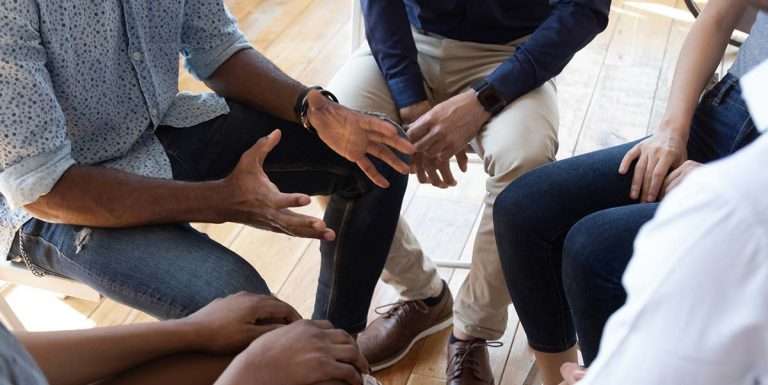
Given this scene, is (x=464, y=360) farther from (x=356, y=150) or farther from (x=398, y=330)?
(x=356, y=150)

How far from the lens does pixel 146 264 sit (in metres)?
1.15

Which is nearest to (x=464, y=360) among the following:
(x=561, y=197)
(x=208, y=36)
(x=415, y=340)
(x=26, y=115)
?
(x=415, y=340)

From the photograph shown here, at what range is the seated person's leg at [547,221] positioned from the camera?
1.25 m

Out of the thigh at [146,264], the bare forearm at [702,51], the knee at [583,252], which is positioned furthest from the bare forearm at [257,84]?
the bare forearm at [702,51]

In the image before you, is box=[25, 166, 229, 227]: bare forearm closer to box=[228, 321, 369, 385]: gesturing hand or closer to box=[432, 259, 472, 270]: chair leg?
box=[228, 321, 369, 385]: gesturing hand

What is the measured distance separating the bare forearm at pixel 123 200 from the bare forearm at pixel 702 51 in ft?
2.47

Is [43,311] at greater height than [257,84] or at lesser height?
lesser

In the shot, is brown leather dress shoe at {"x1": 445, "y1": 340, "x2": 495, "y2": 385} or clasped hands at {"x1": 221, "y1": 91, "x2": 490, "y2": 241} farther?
brown leather dress shoe at {"x1": 445, "y1": 340, "x2": 495, "y2": 385}

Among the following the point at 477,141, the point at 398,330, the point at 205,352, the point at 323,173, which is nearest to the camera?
the point at 205,352

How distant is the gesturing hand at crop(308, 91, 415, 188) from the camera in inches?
52.2

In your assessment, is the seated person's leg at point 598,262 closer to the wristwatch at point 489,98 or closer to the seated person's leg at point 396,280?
the wristwatch at point 489,98

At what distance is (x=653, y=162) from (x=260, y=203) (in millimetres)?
609

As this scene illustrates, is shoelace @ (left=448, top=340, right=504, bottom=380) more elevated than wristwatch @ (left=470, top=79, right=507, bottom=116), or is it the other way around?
wristwatch @ (left=470, top=79, right=507, bottom=116)

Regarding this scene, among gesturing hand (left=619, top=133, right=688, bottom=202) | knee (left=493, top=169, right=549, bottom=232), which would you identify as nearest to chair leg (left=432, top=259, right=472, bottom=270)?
knee (left=493, top=169, right=549, bottom=232)
